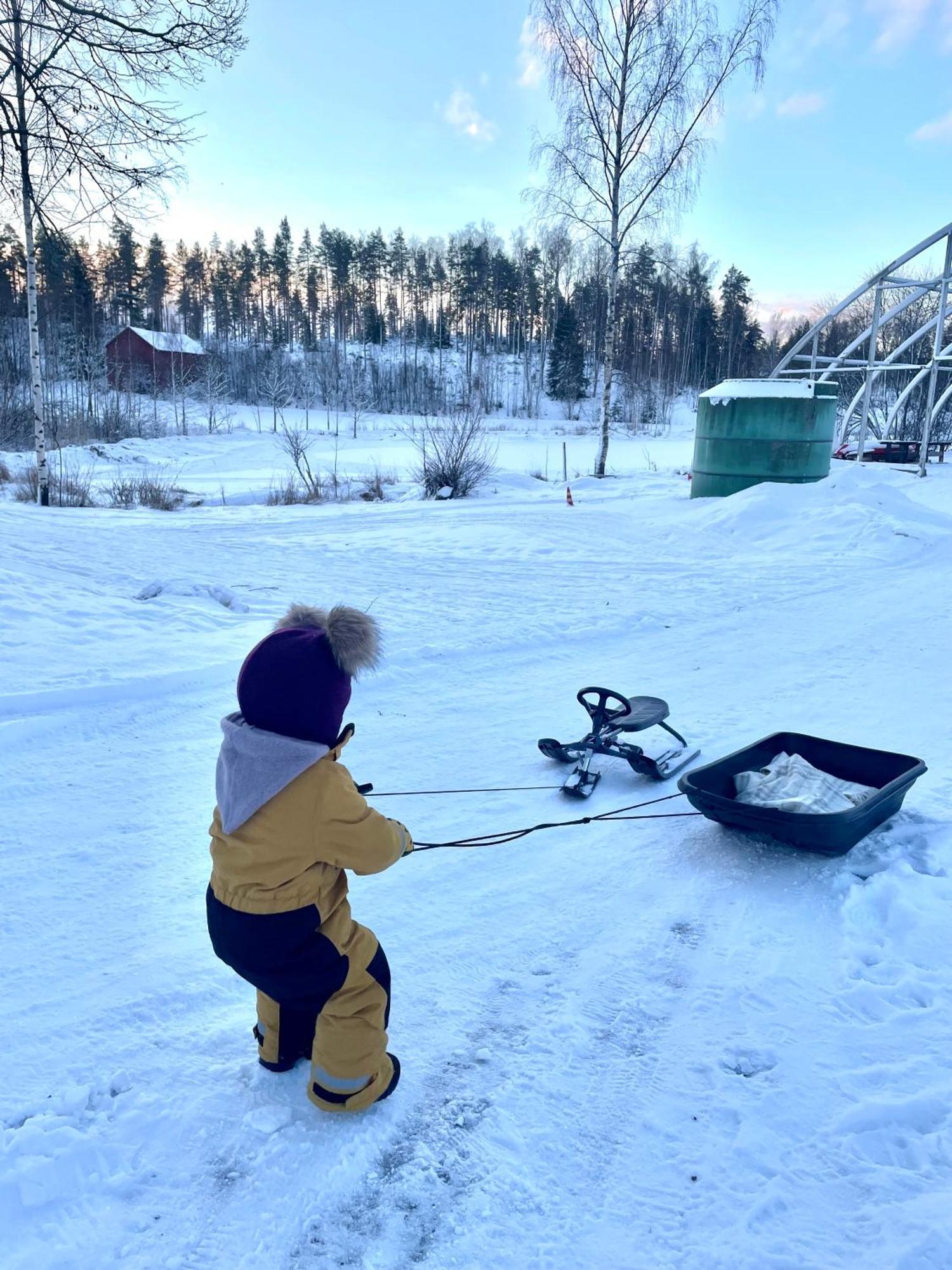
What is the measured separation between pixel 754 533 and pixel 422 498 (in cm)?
695

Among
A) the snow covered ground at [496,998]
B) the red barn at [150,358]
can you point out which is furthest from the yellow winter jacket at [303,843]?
the red barn at [150,358]

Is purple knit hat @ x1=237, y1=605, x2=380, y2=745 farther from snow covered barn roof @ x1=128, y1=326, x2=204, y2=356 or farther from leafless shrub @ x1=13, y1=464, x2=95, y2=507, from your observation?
snow covered barn roof @ x1=128, y1=326, x2=204, y2=356

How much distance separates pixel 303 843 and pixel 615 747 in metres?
2.45

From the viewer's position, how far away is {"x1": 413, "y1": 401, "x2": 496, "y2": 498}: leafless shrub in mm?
15398

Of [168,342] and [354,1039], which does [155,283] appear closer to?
[168,342]

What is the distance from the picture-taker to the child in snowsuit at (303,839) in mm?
1823

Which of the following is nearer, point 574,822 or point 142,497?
point 574,822

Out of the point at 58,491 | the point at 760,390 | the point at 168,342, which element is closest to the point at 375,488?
the point at 58,491

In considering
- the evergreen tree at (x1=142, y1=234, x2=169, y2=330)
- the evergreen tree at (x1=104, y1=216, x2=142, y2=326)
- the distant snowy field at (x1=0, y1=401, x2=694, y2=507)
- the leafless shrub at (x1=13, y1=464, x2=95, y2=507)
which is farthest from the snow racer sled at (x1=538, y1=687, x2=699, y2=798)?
the evergreen tree at (x1=142, y1=234, x2=169, y2=330)

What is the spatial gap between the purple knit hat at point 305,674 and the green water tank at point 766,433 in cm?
1260

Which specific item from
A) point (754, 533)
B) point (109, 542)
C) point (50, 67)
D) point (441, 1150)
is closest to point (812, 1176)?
point (441, 1150)

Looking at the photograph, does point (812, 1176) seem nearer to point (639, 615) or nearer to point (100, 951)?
point (100, 951)

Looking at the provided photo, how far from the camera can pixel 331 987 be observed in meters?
1.92

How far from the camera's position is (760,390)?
13.4 m
